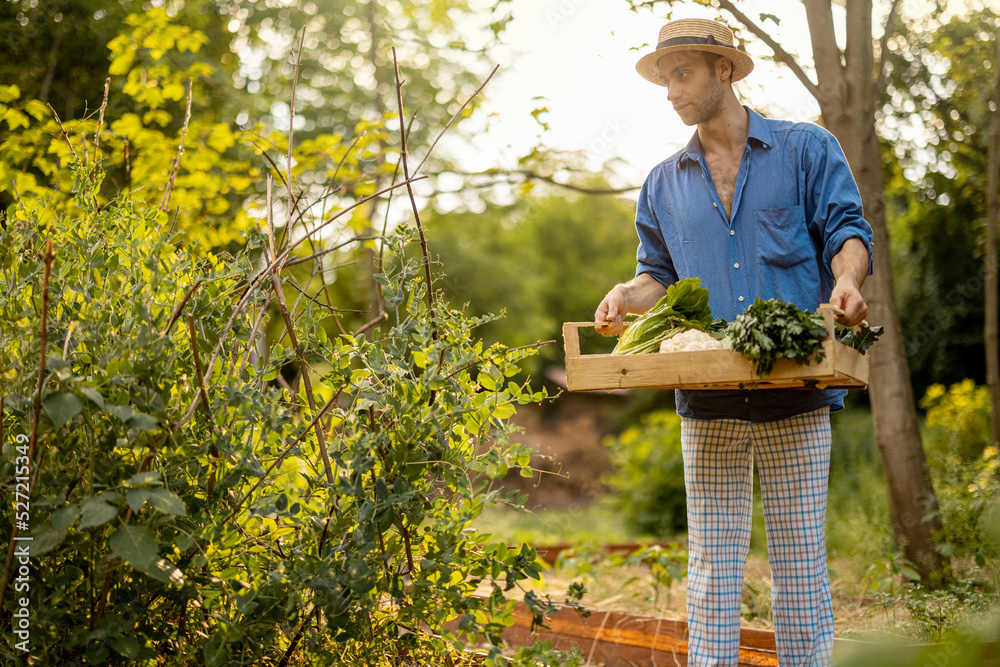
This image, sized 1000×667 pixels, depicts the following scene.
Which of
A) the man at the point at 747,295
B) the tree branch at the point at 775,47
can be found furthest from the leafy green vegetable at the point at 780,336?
the tree branch at the point at 775,47

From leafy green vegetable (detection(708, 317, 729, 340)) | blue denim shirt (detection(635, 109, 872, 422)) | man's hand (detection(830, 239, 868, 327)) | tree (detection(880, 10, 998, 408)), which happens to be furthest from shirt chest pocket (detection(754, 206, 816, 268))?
tree (detection(880, 10, 998, 408))

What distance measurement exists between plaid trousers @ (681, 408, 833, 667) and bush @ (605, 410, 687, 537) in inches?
221

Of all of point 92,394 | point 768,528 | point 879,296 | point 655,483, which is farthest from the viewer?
point 655,483

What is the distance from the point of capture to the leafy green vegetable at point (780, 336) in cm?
176

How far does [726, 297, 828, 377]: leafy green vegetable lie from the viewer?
69.1 inches

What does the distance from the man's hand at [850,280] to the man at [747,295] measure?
0.5 inches

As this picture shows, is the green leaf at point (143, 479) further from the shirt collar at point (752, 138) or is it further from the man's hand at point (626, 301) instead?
the shirt collar at point (752, 138)

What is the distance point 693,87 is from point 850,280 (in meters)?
0.76

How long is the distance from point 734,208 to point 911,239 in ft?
33.4

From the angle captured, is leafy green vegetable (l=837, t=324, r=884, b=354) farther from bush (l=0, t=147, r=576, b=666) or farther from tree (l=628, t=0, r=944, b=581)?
tree (l=628, t=0, r=944, b=581)

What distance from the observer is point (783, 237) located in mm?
2283

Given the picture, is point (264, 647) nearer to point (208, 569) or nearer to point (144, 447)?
point (208, 569)

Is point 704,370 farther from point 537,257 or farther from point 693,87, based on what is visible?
point 537,257

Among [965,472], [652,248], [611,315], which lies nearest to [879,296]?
[965,472]
